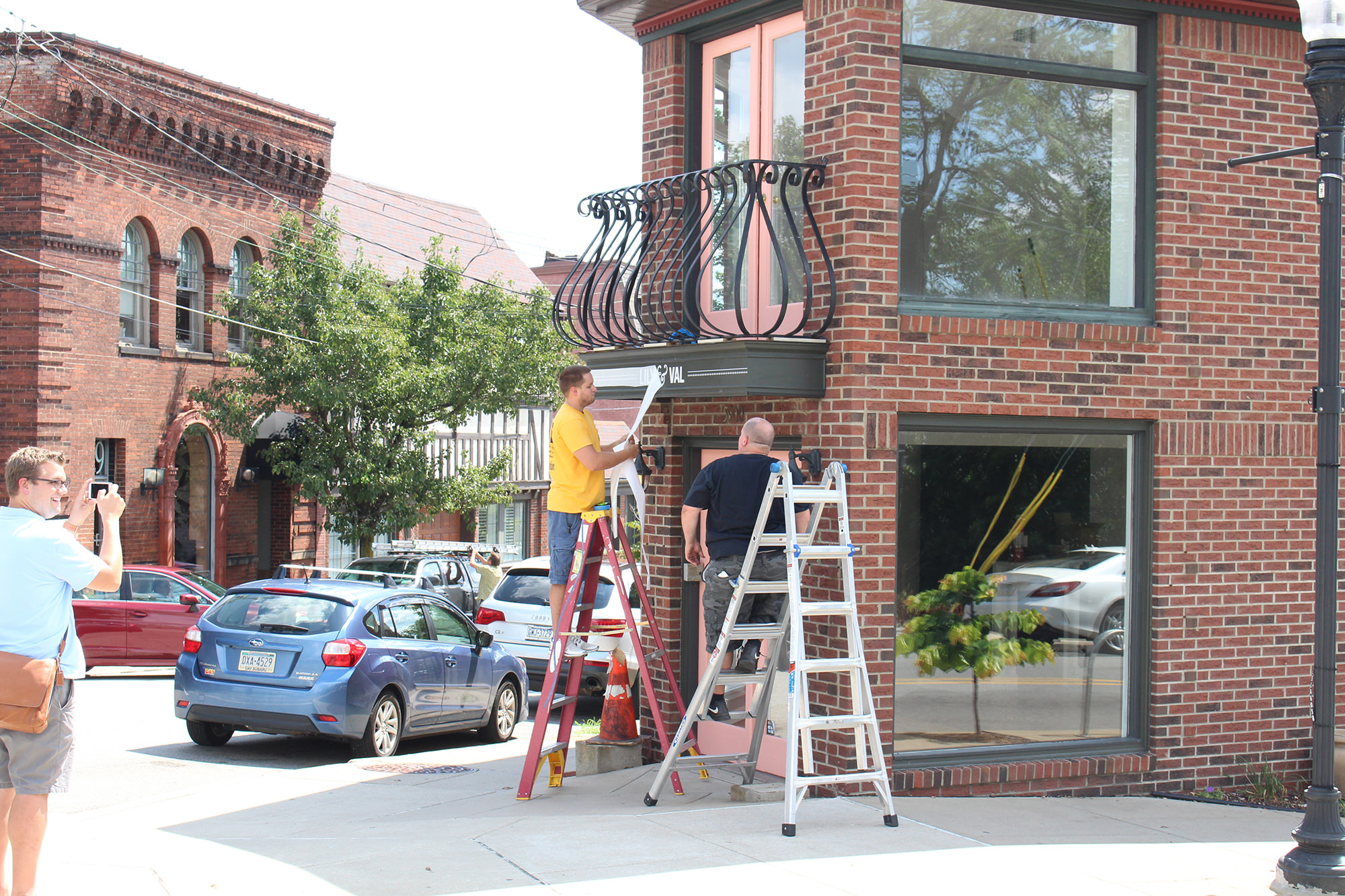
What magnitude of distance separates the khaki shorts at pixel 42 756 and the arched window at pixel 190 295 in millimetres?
19427

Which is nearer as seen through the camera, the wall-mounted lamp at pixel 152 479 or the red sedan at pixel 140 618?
the red sedan at pixel 140 618

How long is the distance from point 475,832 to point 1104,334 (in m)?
5.11

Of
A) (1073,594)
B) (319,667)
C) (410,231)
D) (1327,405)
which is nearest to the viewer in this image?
(1327,405)

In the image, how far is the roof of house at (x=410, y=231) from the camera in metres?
30.9

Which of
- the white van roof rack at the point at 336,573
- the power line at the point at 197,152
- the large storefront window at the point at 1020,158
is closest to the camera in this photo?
the large storefront window at the point at 1020,158

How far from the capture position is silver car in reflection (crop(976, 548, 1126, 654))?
8711mm

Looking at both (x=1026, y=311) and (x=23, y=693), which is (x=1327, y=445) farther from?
(x=23, y=693)

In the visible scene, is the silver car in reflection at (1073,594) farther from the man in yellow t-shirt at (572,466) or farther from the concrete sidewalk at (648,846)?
the man in yellow t-shirt at (572,466)

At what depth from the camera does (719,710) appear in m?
7.70

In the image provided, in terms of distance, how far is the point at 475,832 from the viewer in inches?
273

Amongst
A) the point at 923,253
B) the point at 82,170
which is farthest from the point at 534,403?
the point at 923,253

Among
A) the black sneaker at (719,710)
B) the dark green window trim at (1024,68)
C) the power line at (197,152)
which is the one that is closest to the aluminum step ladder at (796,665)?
the black sneaker at (719,710)

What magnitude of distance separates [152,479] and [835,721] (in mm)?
18342

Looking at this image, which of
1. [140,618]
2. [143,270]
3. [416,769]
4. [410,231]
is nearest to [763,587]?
[416,769]
